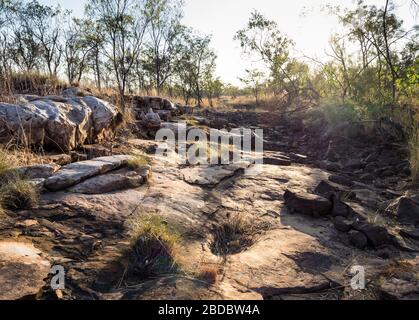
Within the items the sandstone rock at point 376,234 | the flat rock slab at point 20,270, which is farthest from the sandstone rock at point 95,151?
the sandstone rock at point 376,234

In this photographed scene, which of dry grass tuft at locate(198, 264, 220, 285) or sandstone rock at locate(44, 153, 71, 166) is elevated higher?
sandstone rock at locate(44, 153, 71, 166)

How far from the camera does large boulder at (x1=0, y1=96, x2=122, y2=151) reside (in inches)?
137

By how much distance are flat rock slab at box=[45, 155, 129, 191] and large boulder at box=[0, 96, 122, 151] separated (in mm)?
624

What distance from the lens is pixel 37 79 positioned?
742cm

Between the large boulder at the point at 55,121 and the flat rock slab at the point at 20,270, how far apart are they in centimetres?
170

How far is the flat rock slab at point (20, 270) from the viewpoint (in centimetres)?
165

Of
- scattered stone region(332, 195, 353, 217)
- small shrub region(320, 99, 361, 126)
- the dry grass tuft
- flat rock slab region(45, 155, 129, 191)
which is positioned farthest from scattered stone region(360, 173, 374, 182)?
the dry grass tuft

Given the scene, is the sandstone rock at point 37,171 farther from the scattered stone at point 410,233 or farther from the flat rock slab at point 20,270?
the scattered stone at point 410,233

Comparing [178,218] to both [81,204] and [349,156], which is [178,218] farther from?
[349,156]

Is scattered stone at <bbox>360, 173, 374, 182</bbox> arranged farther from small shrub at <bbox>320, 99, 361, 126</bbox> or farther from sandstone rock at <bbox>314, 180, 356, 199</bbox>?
small shrub at <bbox>320, 99, 361, 126</bbox>

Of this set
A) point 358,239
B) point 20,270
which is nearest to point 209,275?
point 20,270

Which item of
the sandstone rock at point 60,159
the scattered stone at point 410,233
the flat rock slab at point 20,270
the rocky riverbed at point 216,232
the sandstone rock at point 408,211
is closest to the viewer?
the flat rock slab at point 20,270

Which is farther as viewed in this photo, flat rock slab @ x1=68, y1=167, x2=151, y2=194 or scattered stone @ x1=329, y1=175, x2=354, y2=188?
scattered stone @ x1=329, y1=175, x2=354, y2=188
